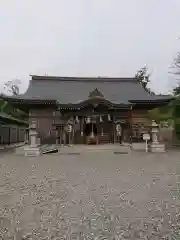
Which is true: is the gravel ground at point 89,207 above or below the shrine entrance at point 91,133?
below

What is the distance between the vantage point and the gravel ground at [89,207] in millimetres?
4133

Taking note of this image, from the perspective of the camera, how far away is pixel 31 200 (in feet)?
20.1

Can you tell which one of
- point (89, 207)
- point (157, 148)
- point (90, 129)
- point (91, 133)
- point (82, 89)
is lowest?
point (89, 207)

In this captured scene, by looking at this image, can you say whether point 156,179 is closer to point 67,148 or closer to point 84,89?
point 67,148

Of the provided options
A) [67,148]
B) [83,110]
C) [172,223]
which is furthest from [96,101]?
[172,223]

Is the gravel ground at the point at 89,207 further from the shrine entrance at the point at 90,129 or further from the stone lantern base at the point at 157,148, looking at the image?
the shrine entrance at the point at 90,129

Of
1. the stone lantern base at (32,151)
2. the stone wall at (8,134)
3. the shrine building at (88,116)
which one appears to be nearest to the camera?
the stone lantern base at (32,151)

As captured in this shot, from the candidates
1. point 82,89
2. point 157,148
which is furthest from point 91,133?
point 157,148

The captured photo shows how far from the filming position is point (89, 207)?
5.49 m

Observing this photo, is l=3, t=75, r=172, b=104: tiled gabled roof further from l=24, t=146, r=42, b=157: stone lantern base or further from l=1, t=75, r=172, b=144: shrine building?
l=24, t=146, r=42, b=157: stone lantern base

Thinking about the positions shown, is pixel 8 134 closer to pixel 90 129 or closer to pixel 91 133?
pixel 90 129

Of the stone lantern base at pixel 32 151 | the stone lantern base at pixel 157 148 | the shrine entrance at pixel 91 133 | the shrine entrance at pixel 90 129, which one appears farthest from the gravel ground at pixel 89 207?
the shrine entrance at pixel 90 129

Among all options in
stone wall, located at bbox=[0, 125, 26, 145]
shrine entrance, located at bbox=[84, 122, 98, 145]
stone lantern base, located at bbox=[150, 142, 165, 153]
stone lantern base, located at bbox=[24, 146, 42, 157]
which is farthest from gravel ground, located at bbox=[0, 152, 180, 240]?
stone wall, located at bbox=[0, 125, 26, 145]

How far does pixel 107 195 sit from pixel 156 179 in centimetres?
260
